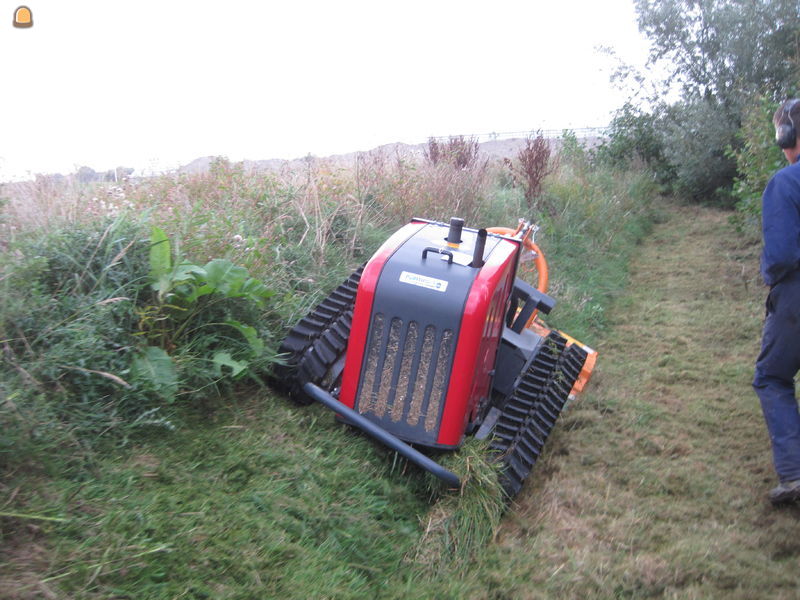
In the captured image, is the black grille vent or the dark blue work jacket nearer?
the black grille vent

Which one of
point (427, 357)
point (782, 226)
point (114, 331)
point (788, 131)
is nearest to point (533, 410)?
point (427, 357)

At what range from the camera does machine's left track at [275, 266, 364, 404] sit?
3.85 metres

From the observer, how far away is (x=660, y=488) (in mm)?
3867

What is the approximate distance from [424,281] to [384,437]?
2.70 feet

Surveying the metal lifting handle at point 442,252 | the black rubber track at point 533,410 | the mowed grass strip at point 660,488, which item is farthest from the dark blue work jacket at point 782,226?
the metal lifting handle at point 442,252

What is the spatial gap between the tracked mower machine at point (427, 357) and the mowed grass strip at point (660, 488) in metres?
0.37

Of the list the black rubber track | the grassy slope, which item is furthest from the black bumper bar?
the black rubber track

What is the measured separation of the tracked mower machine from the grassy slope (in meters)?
0.25

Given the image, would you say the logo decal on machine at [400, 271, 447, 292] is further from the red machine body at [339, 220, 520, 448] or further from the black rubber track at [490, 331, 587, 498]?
the black rubber track at [490, 331, 587, 498]

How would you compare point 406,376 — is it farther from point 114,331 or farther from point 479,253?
point 114,331

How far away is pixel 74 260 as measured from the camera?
11.3ft

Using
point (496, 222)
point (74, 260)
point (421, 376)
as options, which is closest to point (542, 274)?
point (421, 376)

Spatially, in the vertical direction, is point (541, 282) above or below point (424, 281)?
below

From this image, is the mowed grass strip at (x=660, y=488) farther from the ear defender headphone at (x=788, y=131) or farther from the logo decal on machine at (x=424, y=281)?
the ear defender headphone at (x=788, y=131)
